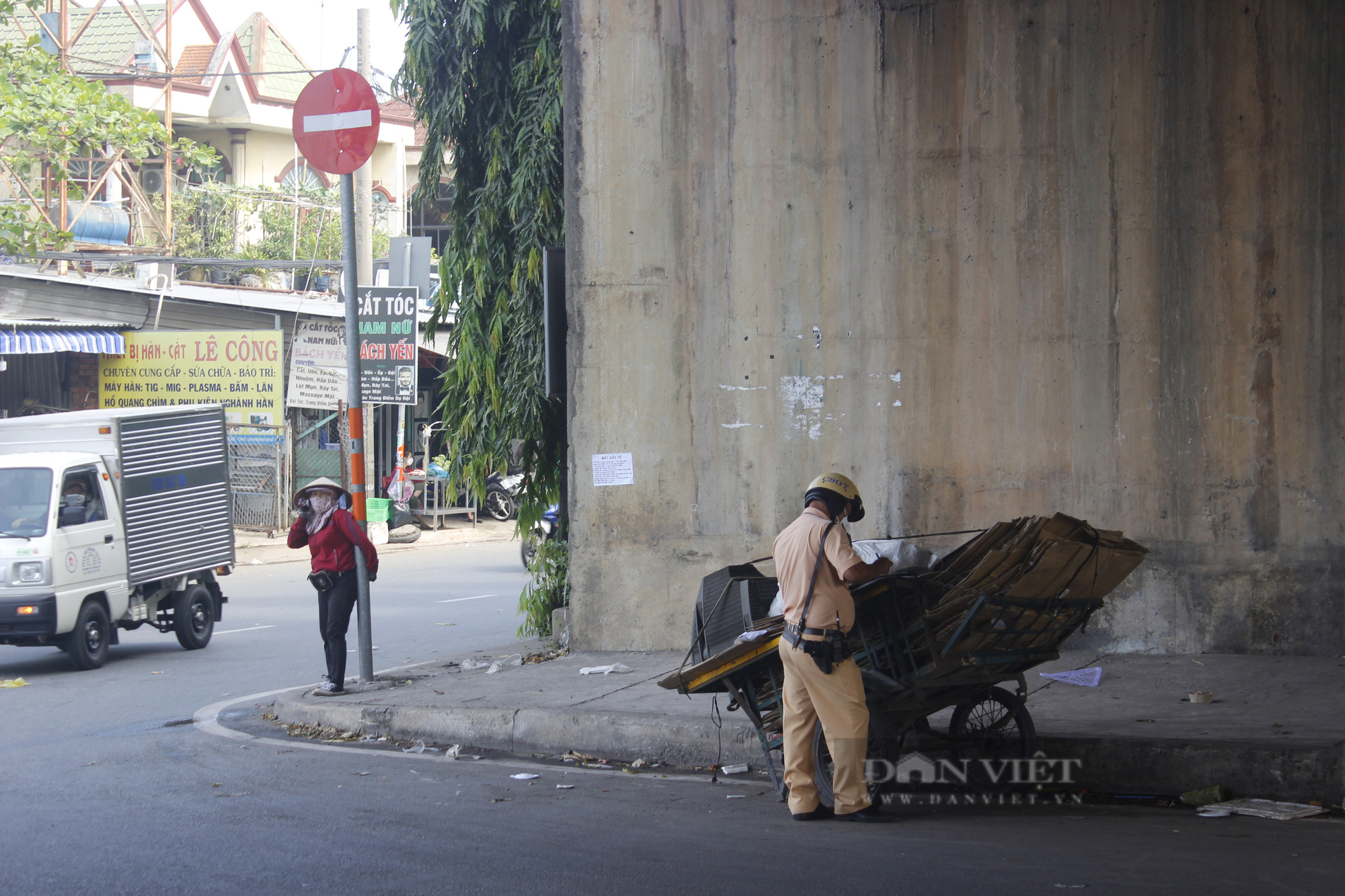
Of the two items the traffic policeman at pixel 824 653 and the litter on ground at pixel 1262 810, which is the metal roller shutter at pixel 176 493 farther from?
the litter on ground at pixel 1262 810

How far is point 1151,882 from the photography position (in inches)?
183

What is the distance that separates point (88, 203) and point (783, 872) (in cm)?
2203

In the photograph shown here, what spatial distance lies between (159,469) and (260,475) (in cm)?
1111

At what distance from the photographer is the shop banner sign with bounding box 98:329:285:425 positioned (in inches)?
914

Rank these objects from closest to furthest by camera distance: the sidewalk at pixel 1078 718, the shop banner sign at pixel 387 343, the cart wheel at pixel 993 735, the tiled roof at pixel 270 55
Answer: the sidewalk at pixel 1078 718 → the cart wheel at pixel 993 735 → the shop banner sign at pixel 387 343 → the tiled roof at pixel 270 55

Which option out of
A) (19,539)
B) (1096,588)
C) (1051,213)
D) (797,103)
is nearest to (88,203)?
(19,539)

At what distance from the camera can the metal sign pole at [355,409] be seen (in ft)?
30.6

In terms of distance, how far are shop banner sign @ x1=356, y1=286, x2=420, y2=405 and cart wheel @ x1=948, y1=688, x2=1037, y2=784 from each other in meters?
16.6

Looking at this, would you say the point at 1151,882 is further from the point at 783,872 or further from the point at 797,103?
the point at 797,103

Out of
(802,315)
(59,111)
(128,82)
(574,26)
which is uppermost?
(128,82)

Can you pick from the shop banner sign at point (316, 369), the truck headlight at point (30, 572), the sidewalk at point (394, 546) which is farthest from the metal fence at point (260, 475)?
the truck headlight at point (30, 572)

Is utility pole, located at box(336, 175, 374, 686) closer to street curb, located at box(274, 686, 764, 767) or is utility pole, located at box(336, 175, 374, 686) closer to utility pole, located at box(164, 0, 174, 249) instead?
street curb, located at box(274, 686, 764, 767)

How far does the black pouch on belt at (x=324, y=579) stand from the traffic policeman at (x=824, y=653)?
180 inches

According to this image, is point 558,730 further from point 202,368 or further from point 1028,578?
point 202,368
